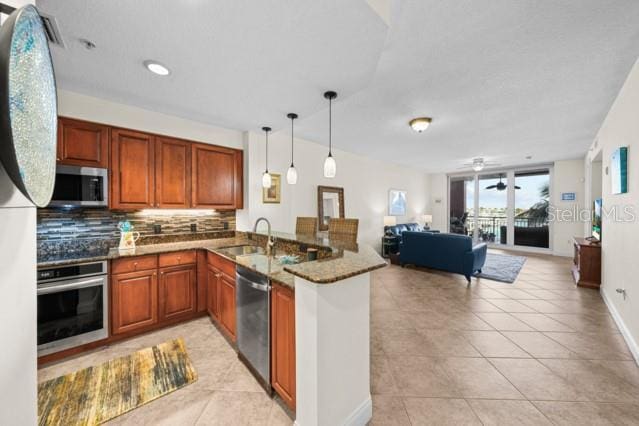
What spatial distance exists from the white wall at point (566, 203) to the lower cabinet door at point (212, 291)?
8.61 meters

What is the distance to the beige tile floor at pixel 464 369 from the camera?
1.50 meters

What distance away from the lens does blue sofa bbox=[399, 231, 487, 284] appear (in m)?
4.17

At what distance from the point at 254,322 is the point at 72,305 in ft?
5.51

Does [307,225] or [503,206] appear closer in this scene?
[307,225]

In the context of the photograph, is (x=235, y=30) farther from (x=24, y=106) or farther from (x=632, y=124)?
(x=632, y=124)

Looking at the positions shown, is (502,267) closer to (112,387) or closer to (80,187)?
(112,387)

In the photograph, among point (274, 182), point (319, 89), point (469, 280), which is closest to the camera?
point (319, 89)

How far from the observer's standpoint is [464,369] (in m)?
1.90

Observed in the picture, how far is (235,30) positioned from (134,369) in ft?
8.87

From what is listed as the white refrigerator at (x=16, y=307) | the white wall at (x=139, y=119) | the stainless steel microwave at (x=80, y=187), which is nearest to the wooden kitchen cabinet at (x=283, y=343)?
the white refrigerator at (x=16, y=307)

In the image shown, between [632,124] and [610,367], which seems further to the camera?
[632,124]

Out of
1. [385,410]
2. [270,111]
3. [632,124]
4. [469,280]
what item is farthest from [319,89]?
[469,280]

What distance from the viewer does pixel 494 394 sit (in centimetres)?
165

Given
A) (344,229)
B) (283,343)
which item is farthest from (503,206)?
(283,343)
